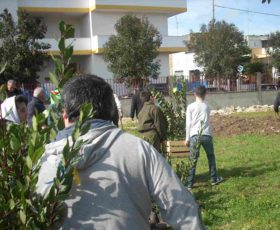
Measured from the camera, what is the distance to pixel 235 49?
4106cm

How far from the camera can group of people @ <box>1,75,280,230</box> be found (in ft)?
7.30

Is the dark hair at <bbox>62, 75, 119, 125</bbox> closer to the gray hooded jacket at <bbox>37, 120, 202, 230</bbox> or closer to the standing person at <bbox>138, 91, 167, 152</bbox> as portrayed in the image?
the gray hooded jacket at <bbox>37, 120, 202, 230</bbox>

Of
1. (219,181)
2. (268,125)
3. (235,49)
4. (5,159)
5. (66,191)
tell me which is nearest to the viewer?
(66,191)

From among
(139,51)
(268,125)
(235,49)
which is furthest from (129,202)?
(235,49)

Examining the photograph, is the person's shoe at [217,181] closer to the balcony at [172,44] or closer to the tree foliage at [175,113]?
the tree foliage at [175,113]

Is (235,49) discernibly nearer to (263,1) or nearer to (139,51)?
(139,51)

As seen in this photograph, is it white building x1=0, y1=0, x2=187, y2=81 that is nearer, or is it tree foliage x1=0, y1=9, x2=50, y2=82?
tree foliage x1=0, y1=9, x2=50, y2=82

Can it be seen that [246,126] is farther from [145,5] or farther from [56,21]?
[56,21]

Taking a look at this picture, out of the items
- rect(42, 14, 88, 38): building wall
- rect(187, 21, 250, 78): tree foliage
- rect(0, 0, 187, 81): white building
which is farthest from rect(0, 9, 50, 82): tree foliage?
rect(187, 21, 250, 78): tree foliage

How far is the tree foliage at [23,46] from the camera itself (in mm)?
25359

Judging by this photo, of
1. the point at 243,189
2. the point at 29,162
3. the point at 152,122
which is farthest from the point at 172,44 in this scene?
the point at 29,162

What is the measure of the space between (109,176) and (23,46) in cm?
2459

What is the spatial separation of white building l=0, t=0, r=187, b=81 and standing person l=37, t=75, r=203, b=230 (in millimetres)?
33445

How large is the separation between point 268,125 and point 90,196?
14.9m
